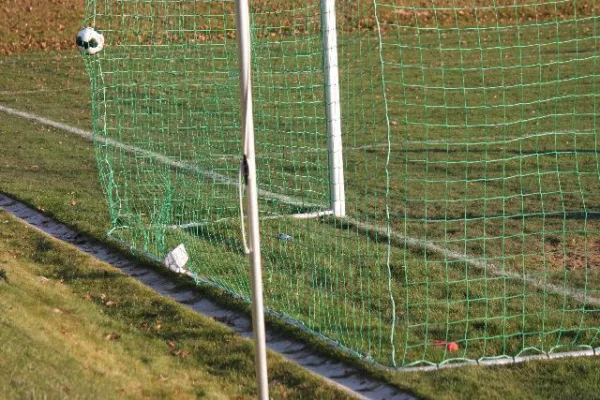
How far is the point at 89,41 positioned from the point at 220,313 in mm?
2808

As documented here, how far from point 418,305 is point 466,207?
115 inches

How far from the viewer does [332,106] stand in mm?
9078

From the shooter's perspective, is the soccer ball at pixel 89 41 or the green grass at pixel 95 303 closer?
the green grass at pixel 95 303

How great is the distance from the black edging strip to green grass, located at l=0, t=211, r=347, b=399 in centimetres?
14

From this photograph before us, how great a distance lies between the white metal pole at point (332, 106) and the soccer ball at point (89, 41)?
71.7 inches

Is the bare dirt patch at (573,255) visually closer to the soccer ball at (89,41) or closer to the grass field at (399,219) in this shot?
the grass field at (399,219)

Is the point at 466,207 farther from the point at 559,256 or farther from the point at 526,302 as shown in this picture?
the point at 526,302

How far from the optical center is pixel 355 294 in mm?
7438

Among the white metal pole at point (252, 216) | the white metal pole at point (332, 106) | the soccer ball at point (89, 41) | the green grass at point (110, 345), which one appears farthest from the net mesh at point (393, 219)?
the white metal pole at point (252, 216)

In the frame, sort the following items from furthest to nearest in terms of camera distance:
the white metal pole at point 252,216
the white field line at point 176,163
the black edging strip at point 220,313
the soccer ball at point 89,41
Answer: the white field line at point 176,163, the soccer ball at point 89,41, the black edging strip at point 220,313, the white metal pole at point 252,216

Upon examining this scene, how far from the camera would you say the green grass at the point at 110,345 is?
559 centimetres

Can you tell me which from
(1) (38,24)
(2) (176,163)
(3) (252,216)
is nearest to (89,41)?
(2) (176,163)

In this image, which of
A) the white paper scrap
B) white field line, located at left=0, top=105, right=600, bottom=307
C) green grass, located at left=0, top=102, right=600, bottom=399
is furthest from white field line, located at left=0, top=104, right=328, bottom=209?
the white paper scrap

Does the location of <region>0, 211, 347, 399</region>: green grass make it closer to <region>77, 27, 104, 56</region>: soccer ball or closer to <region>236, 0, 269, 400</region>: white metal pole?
<region>236, 0, 269, 400</region>: white metal pole
